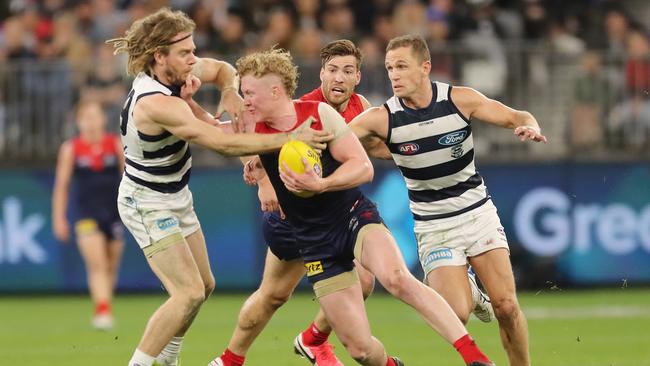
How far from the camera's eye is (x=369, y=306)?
17.6 meters

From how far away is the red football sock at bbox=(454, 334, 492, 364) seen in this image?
897cm

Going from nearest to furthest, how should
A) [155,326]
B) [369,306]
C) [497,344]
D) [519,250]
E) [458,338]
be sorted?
[458,338] < [155,326] < [497,344] < [369,306] < [519,250]

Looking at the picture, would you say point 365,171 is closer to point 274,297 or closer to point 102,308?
point 274,297

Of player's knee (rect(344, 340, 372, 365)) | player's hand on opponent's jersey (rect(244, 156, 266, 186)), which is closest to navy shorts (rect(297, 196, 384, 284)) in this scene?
player's knee (rect(344, 340, 372, 365))

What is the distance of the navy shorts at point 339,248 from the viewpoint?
9.48m

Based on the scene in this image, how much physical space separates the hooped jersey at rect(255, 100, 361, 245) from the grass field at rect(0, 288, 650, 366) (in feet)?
9.35

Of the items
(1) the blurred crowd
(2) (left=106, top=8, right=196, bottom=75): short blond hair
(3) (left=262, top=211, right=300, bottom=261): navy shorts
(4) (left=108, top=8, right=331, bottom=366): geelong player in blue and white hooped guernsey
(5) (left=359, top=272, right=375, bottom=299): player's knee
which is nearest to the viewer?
(4) (left=108, top=8, right=331, bottom=366): geelong player in blue and white hooped guernsey

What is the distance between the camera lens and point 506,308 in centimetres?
997

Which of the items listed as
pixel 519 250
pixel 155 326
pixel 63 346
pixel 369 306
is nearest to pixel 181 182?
pixel 155 326

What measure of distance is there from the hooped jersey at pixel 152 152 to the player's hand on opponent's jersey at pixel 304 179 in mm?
1266

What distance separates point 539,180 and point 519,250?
1.04 m

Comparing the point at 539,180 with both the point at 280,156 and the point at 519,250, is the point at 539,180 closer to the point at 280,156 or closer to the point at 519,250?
the point at 519,250

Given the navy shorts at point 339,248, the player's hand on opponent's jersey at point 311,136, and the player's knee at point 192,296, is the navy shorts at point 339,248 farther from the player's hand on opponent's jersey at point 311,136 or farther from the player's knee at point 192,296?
the player's knee at point 192,296

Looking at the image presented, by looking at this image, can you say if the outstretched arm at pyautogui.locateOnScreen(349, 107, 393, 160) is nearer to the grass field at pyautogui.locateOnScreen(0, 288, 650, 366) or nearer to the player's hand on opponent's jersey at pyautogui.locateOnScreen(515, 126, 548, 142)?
the player's hand on opponent's jersey at pyautogui.locateOnScreen(515, 126, 548, 142)
